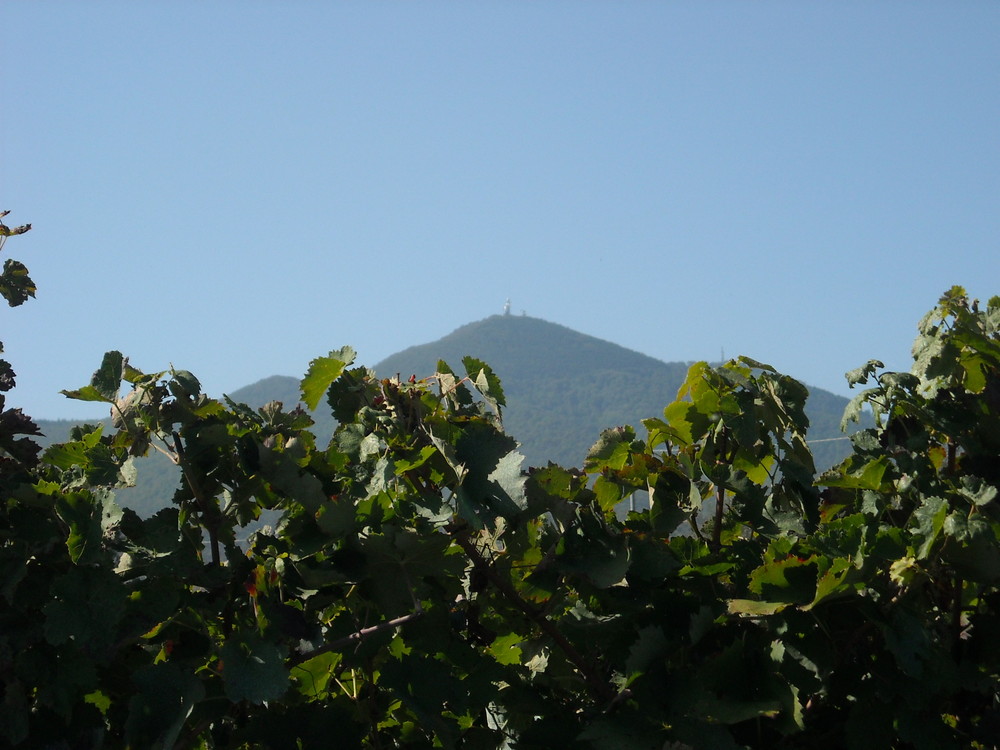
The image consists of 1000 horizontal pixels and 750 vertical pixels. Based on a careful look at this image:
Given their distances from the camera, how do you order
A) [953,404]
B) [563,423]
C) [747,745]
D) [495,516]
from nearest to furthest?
1. [495,516]
2. [747,745]
3. [953,404]
4. [563,423]

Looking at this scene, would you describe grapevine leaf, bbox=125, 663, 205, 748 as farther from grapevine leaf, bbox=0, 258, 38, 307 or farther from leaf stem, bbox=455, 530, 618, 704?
grapevine leaf, bbox=0, 258, 38, 307

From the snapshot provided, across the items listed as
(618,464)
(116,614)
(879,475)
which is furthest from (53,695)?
(879,475)

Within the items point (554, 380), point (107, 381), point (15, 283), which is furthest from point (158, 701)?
point (554, 380)

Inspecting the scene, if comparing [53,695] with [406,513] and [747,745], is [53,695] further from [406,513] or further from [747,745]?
[747,745]

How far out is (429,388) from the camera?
2.02m

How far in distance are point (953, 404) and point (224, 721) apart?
1.78m

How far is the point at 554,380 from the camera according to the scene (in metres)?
159

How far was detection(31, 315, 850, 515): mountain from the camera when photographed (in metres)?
110

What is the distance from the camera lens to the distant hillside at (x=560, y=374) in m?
119

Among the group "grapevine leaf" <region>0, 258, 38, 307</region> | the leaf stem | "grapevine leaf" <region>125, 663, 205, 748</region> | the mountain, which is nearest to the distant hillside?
the mountain

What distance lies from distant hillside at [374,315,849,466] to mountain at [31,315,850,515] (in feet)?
0.45

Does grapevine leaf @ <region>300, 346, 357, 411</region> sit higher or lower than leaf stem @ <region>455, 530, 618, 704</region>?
higher

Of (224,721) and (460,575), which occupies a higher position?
(460,575)

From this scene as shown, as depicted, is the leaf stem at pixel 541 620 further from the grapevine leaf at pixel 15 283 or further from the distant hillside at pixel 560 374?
the distant hillside at pixel 560 374
